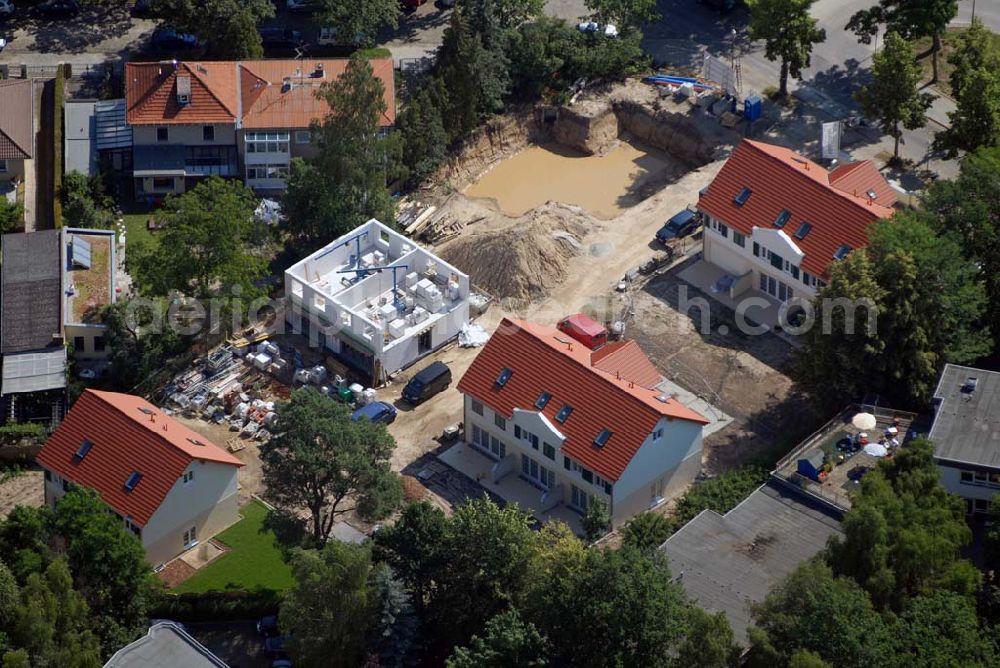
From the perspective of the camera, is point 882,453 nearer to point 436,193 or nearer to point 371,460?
point 371,460

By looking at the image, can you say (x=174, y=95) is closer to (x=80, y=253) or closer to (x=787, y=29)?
(x=80, y=253)

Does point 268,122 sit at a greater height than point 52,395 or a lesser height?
greater

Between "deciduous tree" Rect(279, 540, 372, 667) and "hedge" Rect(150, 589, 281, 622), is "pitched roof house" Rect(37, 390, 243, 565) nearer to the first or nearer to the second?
"hedge" Rect(150, 589, 281, 622)

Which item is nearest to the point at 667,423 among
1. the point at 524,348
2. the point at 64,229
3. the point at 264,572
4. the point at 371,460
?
the point at 524,348

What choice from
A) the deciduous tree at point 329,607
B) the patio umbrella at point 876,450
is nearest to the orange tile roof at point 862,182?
the patio umbrella at point 876,450

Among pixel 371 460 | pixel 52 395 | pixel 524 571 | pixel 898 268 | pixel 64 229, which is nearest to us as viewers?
pixel 524 571

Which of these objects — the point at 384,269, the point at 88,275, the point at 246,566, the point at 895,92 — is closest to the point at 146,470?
the point at 246,566

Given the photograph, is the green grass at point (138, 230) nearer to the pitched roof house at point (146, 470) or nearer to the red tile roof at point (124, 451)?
the red tile roof at point (124, 451)
